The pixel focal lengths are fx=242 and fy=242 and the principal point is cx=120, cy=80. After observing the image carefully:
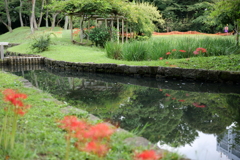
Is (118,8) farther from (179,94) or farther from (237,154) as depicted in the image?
(237,154)

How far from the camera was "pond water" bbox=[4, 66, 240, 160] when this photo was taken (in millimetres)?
3113

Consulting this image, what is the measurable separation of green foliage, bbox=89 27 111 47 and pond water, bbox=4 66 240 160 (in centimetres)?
697

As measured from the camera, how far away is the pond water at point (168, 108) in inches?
123

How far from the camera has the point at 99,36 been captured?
14281 mm

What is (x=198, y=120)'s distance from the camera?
3934mm

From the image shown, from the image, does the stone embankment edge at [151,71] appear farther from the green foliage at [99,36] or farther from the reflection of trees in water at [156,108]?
the green foliage at [99,36]

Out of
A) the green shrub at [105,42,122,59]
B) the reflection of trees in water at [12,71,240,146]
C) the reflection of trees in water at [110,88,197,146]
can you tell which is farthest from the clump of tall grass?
the reflection of trees in water at [110,88,197,146]

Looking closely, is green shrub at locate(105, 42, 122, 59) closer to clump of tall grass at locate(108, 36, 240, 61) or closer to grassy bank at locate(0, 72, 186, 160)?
clump of tall grass at locate(108, 36, 240, 61)

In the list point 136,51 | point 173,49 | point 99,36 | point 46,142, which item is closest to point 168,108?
point 46,142

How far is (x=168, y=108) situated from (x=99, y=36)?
10447 mm

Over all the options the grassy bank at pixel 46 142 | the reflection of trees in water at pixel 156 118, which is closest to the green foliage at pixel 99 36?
the reflection of trees in water at pixel 156 118

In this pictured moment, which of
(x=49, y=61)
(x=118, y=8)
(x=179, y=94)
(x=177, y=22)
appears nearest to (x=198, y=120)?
(x=179, y=94)

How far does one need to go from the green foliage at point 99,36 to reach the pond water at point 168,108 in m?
6.97

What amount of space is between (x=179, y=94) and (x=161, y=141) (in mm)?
2694
